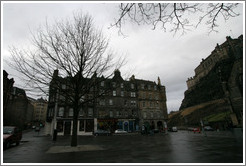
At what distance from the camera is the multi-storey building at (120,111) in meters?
34.8

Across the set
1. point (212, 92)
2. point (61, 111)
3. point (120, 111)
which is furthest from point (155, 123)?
point (212, 92)

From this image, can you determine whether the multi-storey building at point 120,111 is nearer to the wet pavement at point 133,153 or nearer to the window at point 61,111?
the window at point 61,111

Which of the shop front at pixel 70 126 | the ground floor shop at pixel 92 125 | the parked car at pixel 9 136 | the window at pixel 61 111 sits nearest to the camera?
the parked car at pixel 9 136

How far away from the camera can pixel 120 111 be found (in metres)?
40.2

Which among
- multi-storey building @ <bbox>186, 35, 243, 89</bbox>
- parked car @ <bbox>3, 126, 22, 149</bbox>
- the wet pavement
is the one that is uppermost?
multi-storey building @ <bbox>186, 35, 243, 89</bbox>

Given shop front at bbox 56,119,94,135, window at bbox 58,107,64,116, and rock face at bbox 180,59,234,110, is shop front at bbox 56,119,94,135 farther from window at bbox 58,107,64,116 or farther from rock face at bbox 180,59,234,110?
rock face at bbox 180,59,234,110

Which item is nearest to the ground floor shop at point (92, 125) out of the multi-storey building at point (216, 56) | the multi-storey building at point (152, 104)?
the multi-storey building at point (152, 104)

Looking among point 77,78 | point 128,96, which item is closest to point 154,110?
point 128,96

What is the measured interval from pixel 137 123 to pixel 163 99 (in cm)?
1260

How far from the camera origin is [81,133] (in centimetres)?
3494

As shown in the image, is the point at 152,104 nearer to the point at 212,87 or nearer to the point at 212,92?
the point at 212,92

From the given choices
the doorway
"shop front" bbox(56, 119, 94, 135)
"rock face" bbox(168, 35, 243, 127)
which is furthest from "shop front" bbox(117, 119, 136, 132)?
"rock face" bbox(168, 35, 243, 127)

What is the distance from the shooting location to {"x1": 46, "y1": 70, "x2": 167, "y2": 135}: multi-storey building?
34750 millimetres

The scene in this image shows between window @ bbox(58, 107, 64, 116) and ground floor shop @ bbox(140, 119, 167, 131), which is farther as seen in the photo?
ground floor shop @ bbox(140, 119, 167, 131)
